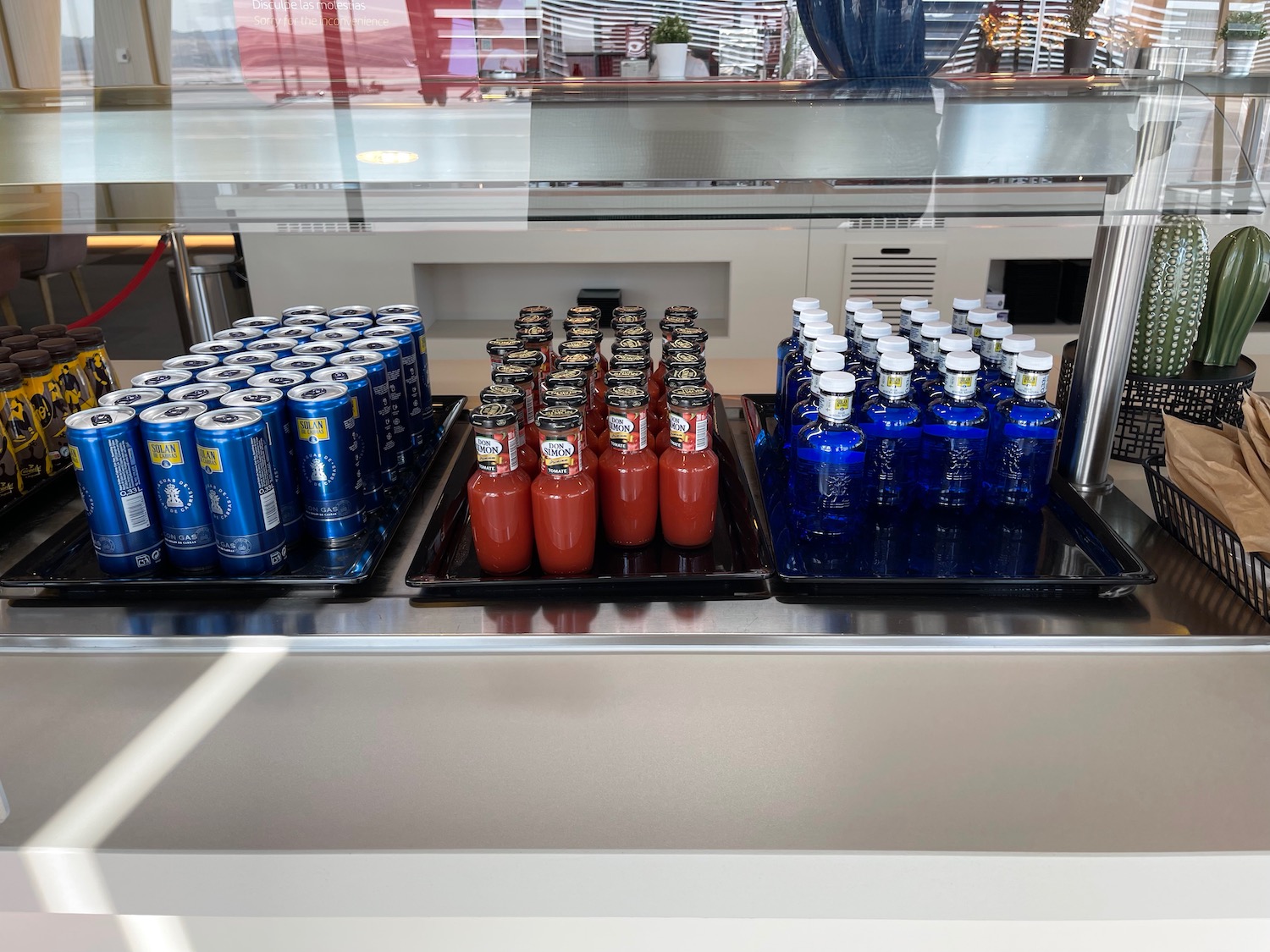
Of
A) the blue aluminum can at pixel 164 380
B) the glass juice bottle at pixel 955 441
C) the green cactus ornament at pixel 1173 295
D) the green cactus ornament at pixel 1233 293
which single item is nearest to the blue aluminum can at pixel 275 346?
the blue aluminum can at pixel 164 380

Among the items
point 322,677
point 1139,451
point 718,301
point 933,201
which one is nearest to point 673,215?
point 933,201

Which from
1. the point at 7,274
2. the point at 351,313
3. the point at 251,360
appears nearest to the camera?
the point at 251,360

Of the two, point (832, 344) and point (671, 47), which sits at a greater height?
point (671, 47)

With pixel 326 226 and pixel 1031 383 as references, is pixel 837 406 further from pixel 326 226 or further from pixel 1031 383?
pixel 326 226

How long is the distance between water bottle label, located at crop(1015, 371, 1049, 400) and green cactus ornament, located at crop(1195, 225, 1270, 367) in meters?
0.34

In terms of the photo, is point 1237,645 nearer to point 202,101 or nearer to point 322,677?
point 322,677

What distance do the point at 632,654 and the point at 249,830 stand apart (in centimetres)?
32

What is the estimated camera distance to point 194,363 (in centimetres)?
99

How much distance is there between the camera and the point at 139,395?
2.80ft

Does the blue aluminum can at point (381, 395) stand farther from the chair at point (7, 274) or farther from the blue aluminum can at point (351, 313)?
the chair at point (7, 274)

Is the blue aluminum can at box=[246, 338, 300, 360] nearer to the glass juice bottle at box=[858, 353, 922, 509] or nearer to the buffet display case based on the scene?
the buffet display case

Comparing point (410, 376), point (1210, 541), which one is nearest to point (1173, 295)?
point (1210, 541)

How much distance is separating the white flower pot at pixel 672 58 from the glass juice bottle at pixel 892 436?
404 millimetres

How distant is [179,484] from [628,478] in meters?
0.42
